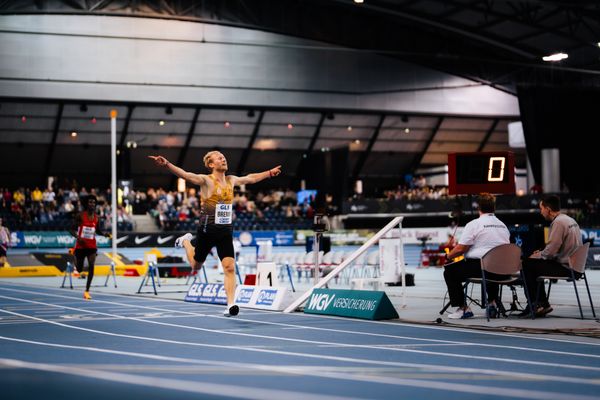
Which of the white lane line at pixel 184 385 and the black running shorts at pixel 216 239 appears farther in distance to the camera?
the black running shorts at pixel 216 239

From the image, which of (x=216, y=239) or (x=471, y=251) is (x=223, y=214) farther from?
(x=471, y=251)

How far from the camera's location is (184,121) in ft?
136

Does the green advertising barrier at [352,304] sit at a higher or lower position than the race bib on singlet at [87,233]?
lower

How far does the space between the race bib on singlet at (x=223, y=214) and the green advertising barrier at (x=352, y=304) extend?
159 cm

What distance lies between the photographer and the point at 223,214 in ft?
33.6

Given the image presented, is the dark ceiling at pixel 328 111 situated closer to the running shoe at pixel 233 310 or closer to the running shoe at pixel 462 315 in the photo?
the running shoe at pixel 462 315

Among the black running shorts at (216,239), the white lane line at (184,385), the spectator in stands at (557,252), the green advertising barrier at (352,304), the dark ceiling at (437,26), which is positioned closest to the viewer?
the white lane line at (184,385)

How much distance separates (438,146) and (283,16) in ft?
43.5

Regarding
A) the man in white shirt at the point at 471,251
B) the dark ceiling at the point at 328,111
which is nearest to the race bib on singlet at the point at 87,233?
the man in white shirt at the point at 471,251

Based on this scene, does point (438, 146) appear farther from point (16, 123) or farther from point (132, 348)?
point (132, 348)

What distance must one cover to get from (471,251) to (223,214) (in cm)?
286

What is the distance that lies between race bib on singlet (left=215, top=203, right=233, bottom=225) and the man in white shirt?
101 inches

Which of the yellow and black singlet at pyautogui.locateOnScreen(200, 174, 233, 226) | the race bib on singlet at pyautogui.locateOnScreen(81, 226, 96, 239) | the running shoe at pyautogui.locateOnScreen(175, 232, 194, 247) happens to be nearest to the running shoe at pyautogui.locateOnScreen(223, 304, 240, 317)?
the yellow and black singlet at pyautogui.locateOnScreen(200, 174, 233, 226)

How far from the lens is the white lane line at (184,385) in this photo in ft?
15.1
